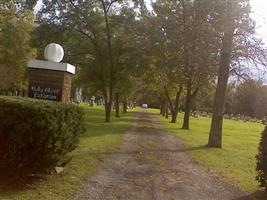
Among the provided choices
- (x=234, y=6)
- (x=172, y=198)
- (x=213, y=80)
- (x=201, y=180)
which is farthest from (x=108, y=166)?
(x=213, y=80)

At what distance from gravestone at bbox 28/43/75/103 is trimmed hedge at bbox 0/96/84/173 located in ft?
8.43

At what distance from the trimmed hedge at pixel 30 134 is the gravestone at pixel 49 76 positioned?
2.57 metres

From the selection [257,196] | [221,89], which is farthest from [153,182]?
[221,89]

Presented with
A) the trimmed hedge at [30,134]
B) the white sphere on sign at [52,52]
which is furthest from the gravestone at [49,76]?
the trimmed hedge at [30,134]

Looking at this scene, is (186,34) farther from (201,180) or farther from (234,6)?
(201,180)

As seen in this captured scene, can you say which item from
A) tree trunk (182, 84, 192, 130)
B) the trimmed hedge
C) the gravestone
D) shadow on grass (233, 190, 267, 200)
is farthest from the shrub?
tree trunk (182, 84, 192, 130)

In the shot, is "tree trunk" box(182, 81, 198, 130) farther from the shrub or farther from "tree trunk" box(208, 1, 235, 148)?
the shrub

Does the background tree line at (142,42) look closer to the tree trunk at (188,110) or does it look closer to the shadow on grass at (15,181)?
the tree trunk at (188,110)

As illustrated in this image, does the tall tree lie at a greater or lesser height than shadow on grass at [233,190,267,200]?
greater

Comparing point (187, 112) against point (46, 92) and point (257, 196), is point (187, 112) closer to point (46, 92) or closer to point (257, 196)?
point (46, 92)

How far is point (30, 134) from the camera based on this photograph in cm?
812

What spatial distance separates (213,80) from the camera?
35.7m

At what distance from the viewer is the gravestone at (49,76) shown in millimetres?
11109

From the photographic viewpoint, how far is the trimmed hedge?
809 centimetres
